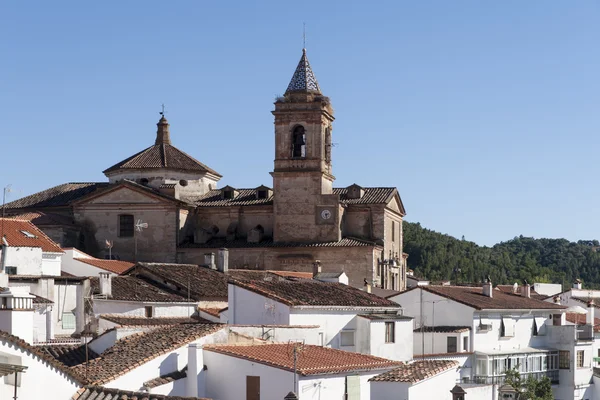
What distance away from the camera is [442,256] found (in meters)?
128

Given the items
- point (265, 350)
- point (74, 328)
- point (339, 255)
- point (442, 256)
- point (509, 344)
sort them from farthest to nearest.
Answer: point (442, 256)
point (339, 255)
point (509, 344)
point (74, 328)
point (265, 350)

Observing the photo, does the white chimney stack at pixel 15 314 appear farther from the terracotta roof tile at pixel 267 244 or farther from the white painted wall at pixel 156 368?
the terracotta roof tile at pixel 267 244

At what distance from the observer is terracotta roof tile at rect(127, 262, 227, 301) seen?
42500 mm

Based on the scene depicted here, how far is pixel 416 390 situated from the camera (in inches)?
1047

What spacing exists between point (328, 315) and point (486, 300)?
537 inches

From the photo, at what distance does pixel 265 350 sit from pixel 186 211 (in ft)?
133

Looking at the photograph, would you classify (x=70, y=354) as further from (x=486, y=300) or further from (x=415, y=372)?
(x=486, y=300)

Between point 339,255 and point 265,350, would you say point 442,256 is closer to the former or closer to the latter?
point 339,255

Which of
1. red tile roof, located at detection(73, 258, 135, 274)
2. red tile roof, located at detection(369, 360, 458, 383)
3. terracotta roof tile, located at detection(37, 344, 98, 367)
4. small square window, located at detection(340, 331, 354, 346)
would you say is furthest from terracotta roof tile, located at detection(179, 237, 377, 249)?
terracotta roof tile, located at detection(37, 344, 98, 367)

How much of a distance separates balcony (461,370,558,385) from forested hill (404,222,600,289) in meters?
68.0

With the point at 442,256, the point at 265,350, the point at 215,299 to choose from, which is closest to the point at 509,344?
the point at 215,299

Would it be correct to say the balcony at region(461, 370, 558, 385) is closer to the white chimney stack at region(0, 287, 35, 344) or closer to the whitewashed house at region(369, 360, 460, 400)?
the whitewashed house at region(369, 360, 460, 400)

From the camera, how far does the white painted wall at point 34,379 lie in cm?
1856

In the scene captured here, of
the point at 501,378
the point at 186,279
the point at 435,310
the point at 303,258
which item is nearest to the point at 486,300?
the point at 435,310
